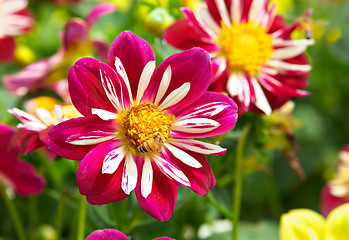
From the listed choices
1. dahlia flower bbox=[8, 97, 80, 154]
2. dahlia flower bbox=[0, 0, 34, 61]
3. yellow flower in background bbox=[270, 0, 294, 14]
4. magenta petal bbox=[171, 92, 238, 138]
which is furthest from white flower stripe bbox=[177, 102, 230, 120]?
yellow flower in background bbox=[270, 0, 294, 14]

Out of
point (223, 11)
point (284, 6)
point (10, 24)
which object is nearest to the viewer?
point (223, 11)

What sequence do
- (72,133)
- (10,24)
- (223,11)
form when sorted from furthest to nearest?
(10,24)
(223,11)
(72,133)

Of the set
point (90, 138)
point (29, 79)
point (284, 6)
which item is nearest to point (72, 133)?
point (90, 138)

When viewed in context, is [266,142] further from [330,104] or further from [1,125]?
[330,104]

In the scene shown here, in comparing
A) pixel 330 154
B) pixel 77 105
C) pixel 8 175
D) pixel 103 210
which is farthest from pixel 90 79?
pixel 330 154

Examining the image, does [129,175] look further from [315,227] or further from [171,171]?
[315,227]

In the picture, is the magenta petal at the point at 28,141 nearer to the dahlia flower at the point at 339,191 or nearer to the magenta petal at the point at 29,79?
the magenta petal at the point at 29,79
